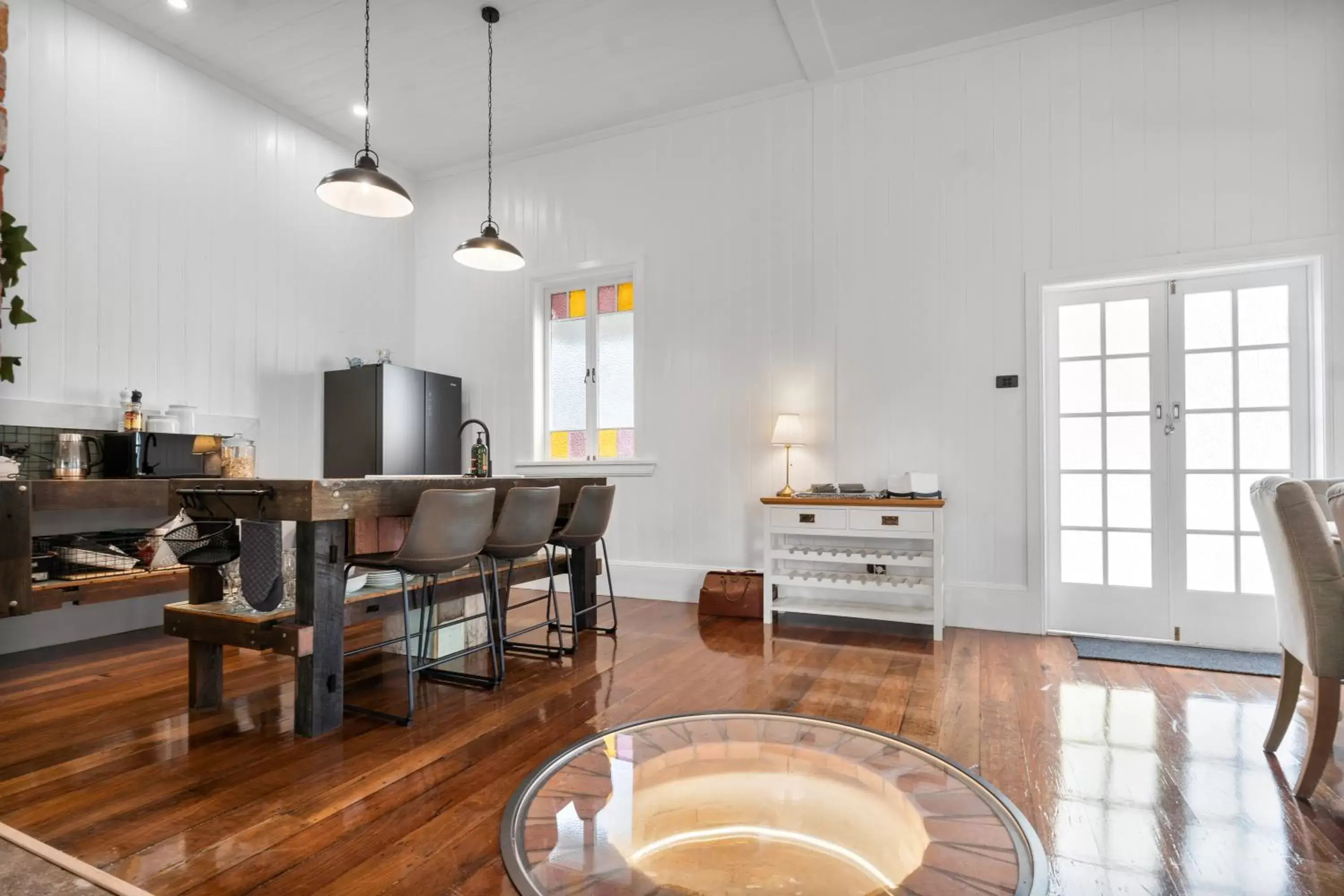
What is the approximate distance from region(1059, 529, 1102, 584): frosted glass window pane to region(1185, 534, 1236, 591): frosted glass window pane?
1.38 feet

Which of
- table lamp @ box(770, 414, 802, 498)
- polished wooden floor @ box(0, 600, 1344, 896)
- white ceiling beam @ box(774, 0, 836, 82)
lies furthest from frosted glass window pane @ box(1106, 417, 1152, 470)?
white ceiling beam @ box(774, 0, 836, 82)

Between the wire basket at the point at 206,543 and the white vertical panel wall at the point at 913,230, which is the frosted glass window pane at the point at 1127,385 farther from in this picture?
the wire basket at the point at 206,543

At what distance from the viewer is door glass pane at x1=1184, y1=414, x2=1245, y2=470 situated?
12.1 feet

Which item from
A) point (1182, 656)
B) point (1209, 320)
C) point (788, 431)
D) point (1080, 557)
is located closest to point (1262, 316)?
point (1209, 320)

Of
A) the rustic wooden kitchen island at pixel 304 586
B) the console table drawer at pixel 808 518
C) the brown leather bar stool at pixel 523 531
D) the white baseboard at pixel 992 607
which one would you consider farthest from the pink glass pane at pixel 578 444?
the white baseboard at pixel 992 607

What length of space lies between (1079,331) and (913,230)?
3.85ft

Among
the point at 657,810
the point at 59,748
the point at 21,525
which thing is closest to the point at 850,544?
the point at 657,810

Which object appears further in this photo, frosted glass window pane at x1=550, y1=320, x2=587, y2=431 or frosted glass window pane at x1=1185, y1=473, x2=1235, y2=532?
frosted glass window pane at x1=550, y1=320, x2=587, y2=431

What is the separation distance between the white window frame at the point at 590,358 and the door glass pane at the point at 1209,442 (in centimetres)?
332

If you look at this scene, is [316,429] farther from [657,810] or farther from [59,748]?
[657,810]

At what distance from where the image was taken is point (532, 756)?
7.37 feet

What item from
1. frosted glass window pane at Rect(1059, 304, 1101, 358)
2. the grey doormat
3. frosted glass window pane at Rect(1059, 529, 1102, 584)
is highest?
frosted glass window pane at Rect(1059, 304, 1101, 358)

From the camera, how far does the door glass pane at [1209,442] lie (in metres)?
3.70

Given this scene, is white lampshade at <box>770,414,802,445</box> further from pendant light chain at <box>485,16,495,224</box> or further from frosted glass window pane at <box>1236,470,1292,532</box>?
frosted glass window pane at <box>1236,470,1292,532</box>
